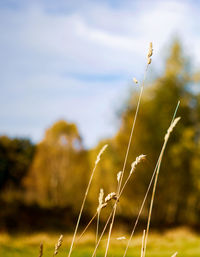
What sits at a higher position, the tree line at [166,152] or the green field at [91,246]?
the tree line at [166,152]

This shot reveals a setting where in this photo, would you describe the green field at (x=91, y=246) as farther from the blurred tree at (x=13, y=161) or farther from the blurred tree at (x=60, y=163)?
the blurred tree at (x=13, y=161)

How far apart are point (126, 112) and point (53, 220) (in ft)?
19.5

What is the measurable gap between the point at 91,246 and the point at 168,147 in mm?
6945

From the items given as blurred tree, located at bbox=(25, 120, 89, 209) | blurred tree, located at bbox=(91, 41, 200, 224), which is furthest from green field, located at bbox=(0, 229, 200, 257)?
blurred tree, located at bbox=(25, 120, 89, 209)

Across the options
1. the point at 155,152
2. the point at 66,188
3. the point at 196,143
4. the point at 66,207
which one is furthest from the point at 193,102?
the point at 66,188

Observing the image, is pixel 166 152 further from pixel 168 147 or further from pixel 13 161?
pixel 13 161

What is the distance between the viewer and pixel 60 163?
25.4 m

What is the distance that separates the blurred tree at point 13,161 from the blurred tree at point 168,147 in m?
15.3

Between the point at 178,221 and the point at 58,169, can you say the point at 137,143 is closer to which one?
the point at 178,221

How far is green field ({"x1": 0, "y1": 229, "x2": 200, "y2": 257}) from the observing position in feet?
33.9

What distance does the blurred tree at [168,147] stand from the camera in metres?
17.0

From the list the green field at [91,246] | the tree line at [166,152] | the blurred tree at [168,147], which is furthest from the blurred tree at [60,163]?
the green field at [91,246]

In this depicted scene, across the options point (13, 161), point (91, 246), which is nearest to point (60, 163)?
point (13, 161)

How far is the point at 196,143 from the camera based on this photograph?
57.6ft
